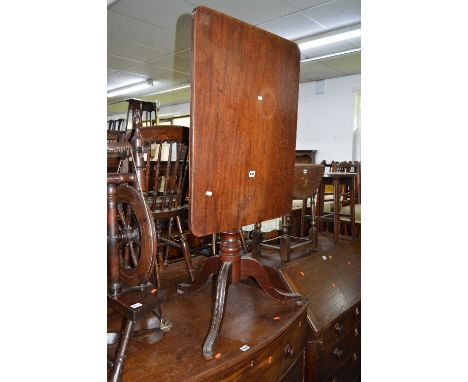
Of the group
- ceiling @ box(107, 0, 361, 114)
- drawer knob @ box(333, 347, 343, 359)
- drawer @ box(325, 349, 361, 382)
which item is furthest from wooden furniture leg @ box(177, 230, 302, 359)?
ceiling @ box(107, 0, 361, 114)

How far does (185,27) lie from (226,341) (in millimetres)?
3954

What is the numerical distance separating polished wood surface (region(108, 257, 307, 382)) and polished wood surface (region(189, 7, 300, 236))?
15.8 inches

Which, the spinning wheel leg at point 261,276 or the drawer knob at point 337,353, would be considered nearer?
the spinning wheel leg at point 261,276

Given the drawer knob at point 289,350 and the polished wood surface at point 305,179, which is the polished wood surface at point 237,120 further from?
the polished wood surface at point 305,179

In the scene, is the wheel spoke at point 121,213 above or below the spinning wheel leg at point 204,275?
above

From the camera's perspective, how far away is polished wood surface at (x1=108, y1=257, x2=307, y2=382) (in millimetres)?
1097

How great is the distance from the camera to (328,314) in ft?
5.89

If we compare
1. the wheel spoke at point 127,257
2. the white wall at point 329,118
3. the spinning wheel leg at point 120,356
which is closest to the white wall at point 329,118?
the white wall at point 329,118

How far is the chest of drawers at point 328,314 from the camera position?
169cm

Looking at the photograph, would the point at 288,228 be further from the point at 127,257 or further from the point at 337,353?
the point at 127,257

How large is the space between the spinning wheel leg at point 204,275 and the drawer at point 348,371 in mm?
796

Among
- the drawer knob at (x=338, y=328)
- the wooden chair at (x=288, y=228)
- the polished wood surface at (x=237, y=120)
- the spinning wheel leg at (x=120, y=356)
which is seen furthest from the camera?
the wooden chair at (x=288, y=228)
